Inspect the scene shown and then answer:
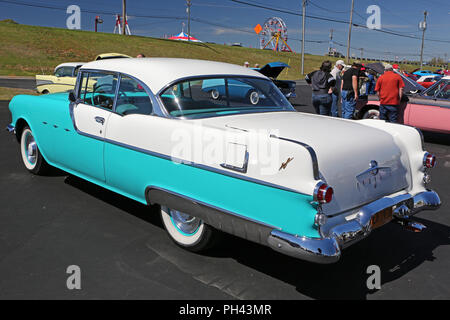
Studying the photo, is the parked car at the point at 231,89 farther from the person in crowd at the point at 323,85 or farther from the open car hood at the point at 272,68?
the open car hood at the point at 272,68

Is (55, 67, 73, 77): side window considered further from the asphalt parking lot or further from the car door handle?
the car door handle

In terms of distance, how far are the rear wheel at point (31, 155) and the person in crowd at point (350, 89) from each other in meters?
7.02

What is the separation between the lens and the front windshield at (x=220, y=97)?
151 inches

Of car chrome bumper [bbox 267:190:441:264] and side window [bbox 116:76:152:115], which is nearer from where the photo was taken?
car chrome bumper [bbox 267:190:441:264]

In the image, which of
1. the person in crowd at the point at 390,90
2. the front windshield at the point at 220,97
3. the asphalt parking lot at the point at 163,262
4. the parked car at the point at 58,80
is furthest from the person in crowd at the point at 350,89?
the parked car at the point at 58,80

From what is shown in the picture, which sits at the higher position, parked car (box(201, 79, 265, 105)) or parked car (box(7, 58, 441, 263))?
parked car (box(201, 79, 265, 105))

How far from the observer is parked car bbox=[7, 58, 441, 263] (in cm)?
283

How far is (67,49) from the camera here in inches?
1849

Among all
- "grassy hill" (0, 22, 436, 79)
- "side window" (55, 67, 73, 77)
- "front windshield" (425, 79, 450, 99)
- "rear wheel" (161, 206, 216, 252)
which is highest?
"grassy hill" (0, 22, 436, 79)

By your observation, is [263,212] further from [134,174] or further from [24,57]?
[24,57]

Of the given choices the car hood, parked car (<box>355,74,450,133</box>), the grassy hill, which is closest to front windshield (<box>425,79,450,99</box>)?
parked car (<box>355,74,450,133</box>)

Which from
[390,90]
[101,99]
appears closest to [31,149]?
[101,99]

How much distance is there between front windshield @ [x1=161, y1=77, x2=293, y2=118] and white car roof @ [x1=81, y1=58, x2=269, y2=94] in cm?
8
